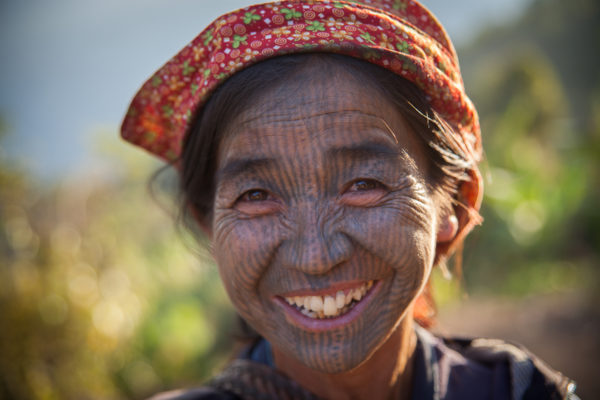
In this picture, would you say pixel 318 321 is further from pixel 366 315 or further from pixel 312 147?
pixel 312 147

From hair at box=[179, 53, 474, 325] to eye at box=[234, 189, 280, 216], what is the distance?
0.73 feet

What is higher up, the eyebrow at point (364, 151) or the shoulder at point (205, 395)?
the eyebrow at point (364, 151)

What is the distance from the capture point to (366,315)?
4.90 feet

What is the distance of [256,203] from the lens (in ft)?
5.04

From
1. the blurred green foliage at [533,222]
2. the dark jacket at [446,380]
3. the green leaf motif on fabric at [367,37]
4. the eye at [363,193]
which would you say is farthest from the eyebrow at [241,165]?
the blurred green foliage at [533,222]

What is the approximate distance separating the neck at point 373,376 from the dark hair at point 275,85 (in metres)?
0.59

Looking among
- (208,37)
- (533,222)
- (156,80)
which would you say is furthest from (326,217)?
(533,222)

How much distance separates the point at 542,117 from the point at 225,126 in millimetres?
20215

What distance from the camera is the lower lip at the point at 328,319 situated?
1.48 m

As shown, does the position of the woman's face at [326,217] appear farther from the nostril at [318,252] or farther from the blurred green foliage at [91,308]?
the blurred green foliage at [91,308]

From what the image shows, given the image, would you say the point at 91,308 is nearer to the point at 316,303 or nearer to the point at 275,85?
the point at 316,303

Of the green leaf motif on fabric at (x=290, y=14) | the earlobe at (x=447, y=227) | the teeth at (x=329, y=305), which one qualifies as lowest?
the teeth at (x=329, y=305)

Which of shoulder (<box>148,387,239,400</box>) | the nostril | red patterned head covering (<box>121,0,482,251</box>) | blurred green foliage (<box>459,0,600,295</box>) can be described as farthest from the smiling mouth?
blurred green foliage (<box>459,0,600,295</box>)

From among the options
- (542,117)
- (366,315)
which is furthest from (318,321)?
(542,117)
